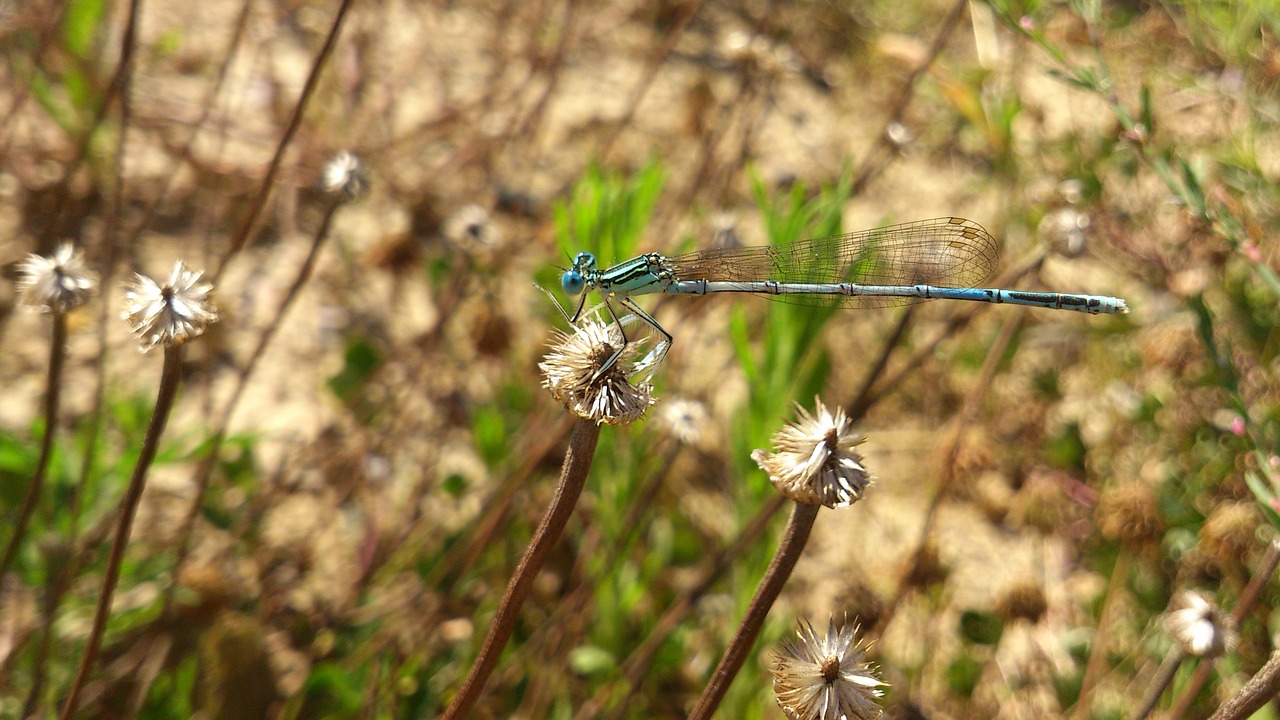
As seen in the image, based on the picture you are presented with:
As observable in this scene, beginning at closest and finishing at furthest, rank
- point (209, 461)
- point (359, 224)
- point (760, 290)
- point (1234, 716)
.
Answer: point (1234, 716) < point (209, 461) < point (760, 290) < point (359, 224)

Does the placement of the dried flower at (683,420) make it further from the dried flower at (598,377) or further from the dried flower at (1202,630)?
the dried flower at (1202,630)

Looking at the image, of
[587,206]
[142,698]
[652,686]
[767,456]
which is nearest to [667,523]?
[652,686]

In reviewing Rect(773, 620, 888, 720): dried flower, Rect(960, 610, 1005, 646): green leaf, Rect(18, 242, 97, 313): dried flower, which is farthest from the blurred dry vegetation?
Rect(773, 620, 888, 720): dried flower

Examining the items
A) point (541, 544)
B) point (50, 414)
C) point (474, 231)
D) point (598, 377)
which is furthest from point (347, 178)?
point (541, 544)

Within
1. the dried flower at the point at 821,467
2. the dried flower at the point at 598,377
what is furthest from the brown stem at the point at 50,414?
the dried flower at the point at 821,467

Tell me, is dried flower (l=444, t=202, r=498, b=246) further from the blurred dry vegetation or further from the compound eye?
the compound eye

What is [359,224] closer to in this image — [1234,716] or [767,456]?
[767,456]

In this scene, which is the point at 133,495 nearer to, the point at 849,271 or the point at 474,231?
the point at 474,231
